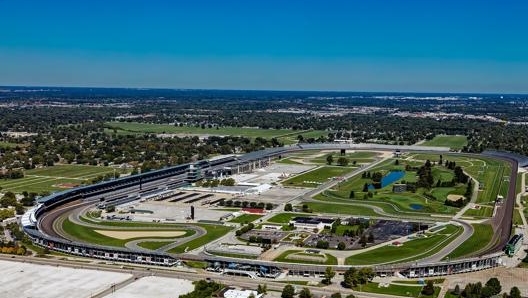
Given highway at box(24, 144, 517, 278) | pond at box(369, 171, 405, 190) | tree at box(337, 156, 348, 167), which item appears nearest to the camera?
highway at box(24, 144, 517, 278)

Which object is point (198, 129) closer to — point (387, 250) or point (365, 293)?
point (387, 250)

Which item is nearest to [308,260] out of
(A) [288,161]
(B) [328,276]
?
(B) [328,276]

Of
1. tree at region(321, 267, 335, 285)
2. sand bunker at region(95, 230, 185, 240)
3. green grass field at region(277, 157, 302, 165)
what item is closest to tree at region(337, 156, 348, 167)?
green grass field at region(277, 157, 302, 165)

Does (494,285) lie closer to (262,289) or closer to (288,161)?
(262,289)

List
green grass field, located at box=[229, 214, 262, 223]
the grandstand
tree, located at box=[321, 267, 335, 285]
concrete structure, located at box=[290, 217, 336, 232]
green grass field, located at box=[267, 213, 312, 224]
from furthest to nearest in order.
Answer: green grass field, located at box=[267, 213, 312, 224] → green grass field, located at box=[229, 214, 262, 223] → concrete structure, located at box=[290, 217, 336, 232] → the grandstand → tree, located at box=[321, 267, 335, 285]

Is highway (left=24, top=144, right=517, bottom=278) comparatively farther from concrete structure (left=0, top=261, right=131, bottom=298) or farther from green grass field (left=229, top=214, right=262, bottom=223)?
green grass field (left=229, top=214, right=262, bottom=223)

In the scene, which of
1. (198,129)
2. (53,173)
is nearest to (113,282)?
(53,173)
